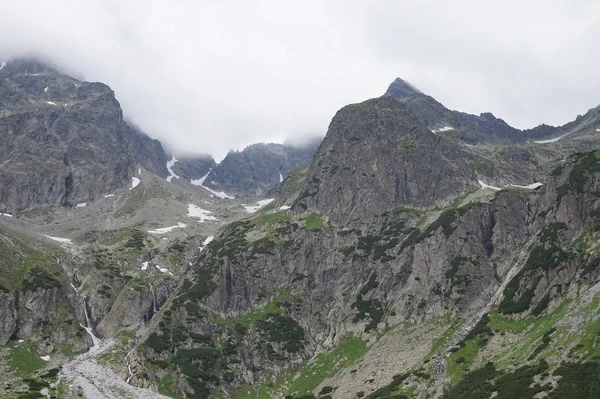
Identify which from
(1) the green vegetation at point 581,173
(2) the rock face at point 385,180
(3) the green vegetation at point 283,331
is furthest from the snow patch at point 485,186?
(3) the green vegetation at point 283,331

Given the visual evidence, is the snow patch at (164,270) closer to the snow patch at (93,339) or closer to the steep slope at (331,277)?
the steep slope at (331,277)

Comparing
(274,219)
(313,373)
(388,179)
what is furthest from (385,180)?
(313,373)

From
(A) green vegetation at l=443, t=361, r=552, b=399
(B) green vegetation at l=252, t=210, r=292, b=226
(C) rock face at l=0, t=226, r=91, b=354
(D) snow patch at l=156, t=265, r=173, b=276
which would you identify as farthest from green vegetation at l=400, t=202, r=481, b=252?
(C) rock face at l=0, t=226, r=91, b=354

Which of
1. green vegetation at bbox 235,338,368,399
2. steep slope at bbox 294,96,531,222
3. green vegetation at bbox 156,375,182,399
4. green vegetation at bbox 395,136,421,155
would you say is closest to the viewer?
green vegetation at bbox 156,375,182,399

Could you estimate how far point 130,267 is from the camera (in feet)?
550

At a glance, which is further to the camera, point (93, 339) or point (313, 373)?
point (93, 339)

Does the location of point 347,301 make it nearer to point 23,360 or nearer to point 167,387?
point 167,387

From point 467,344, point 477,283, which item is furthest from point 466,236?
point 467,344

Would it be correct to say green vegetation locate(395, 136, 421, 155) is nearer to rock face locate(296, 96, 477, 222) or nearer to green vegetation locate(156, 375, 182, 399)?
rock face locate(296, 96, 477, 222)

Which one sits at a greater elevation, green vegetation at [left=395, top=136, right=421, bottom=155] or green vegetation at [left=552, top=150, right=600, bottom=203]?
green vegetation at [left=395, top=136, right=421, bottom=155]

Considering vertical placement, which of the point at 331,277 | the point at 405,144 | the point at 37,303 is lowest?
the point at 331,277

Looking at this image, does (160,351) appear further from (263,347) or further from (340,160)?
(340,160)

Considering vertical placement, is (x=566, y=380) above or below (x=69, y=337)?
below

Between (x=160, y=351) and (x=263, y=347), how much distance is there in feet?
83.0
